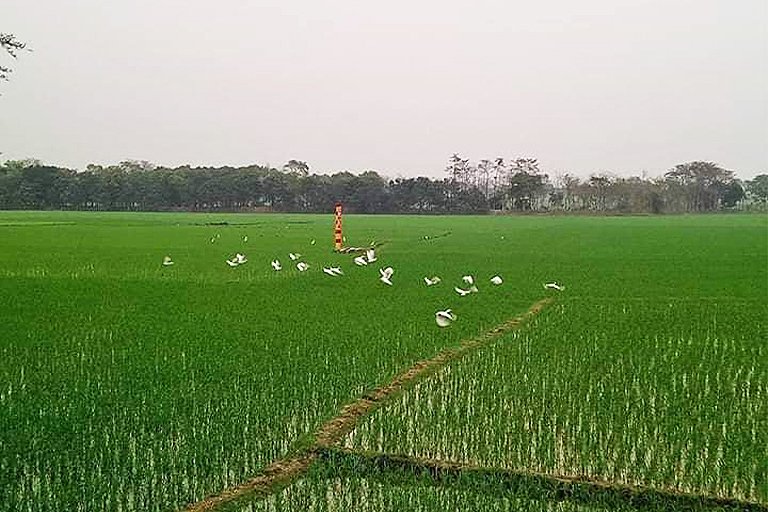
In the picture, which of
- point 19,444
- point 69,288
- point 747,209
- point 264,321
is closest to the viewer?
point 19,444

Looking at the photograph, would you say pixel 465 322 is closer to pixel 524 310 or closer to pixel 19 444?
pixel 524 310

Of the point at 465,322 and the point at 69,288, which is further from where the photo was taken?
the point at 69,288

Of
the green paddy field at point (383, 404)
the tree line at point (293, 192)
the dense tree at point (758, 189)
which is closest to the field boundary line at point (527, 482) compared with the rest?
the green paddy field at point (383, 404)

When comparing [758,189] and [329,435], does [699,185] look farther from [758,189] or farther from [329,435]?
[329,435]

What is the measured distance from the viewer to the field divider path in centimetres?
340

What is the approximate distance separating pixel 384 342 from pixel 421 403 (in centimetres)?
196

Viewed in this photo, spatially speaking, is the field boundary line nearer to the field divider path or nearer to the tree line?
the field divider path

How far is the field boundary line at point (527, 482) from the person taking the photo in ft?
10.9

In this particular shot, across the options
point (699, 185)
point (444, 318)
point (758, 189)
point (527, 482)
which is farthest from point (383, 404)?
point (758, 189)

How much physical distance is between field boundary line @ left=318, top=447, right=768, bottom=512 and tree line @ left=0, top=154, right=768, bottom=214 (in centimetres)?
5775

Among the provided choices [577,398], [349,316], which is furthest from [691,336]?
[349,316]

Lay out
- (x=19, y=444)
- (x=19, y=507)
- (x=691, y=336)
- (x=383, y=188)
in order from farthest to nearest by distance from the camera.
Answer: (x=383, y=188)
(x=691, y=336)
(x=19, y=444)
(x=19, y=507)

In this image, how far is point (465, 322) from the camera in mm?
7996

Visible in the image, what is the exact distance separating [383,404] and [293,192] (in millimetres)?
58252
